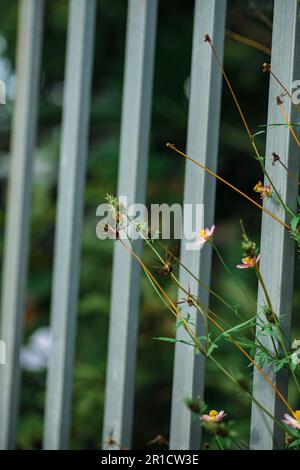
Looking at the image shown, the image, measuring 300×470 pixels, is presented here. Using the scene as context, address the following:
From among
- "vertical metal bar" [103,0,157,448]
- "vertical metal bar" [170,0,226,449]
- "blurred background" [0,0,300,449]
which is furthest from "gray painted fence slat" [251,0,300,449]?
"blurred background" [0,0,300,449]

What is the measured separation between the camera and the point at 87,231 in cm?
261

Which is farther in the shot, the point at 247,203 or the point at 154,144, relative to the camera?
the point at 154,144

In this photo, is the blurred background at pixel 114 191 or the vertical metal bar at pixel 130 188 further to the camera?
the blurred background at pixel 114 191

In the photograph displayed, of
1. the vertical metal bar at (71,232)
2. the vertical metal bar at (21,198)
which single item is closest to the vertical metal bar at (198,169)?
the vertical metal bar at (71,232)

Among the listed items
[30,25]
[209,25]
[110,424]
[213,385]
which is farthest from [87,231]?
[209,25]

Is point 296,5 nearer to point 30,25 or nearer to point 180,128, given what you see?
point 30,25

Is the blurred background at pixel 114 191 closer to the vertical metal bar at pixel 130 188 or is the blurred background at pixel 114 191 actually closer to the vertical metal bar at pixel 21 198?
the vertical metal bar at pixel 21 198

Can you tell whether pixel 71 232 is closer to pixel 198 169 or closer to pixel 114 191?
pixel 198 169

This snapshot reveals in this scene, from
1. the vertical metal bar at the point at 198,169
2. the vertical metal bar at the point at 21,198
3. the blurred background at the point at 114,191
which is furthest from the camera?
the blurred background at the point at 114,191

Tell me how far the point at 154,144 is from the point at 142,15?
1504mm

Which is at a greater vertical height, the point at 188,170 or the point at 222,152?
the point at 222,152

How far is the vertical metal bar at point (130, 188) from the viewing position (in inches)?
47.6

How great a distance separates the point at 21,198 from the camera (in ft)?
5.17

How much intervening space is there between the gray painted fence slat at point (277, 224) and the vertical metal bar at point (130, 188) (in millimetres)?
346
